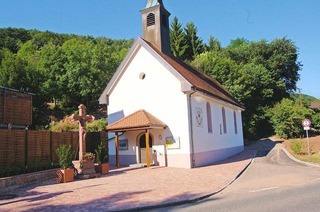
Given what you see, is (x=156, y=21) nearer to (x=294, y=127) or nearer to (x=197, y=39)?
(x=294, y=127)

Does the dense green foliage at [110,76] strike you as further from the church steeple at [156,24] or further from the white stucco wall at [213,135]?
the church steeple at [156,24]

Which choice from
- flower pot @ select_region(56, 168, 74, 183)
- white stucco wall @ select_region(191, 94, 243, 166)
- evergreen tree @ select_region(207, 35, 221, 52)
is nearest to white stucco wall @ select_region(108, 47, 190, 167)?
white stucco wall @ select_region(191, 94, 243, 166)

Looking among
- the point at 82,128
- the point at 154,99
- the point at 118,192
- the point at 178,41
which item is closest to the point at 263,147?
the point at 154,99

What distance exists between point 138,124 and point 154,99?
2472 mm

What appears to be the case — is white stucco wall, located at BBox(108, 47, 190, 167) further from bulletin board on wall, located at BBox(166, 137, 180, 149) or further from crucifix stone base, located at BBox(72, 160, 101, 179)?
crucifix stone base, located at BBox(72, 160, 101, 179)

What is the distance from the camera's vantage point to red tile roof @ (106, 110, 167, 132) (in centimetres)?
1778

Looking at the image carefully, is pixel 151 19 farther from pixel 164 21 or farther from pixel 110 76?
pixel 110 76

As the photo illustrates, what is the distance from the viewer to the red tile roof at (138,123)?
17778mm

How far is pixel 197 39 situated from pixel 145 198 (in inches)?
2157

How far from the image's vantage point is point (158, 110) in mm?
19328

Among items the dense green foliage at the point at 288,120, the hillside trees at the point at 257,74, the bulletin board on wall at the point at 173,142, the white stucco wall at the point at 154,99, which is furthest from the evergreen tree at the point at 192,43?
the bulletin board on wall at the point at 173,142

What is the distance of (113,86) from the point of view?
2175cm

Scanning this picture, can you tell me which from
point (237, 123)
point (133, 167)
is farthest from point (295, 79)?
point (133, 167)

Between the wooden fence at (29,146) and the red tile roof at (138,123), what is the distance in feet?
9.59
